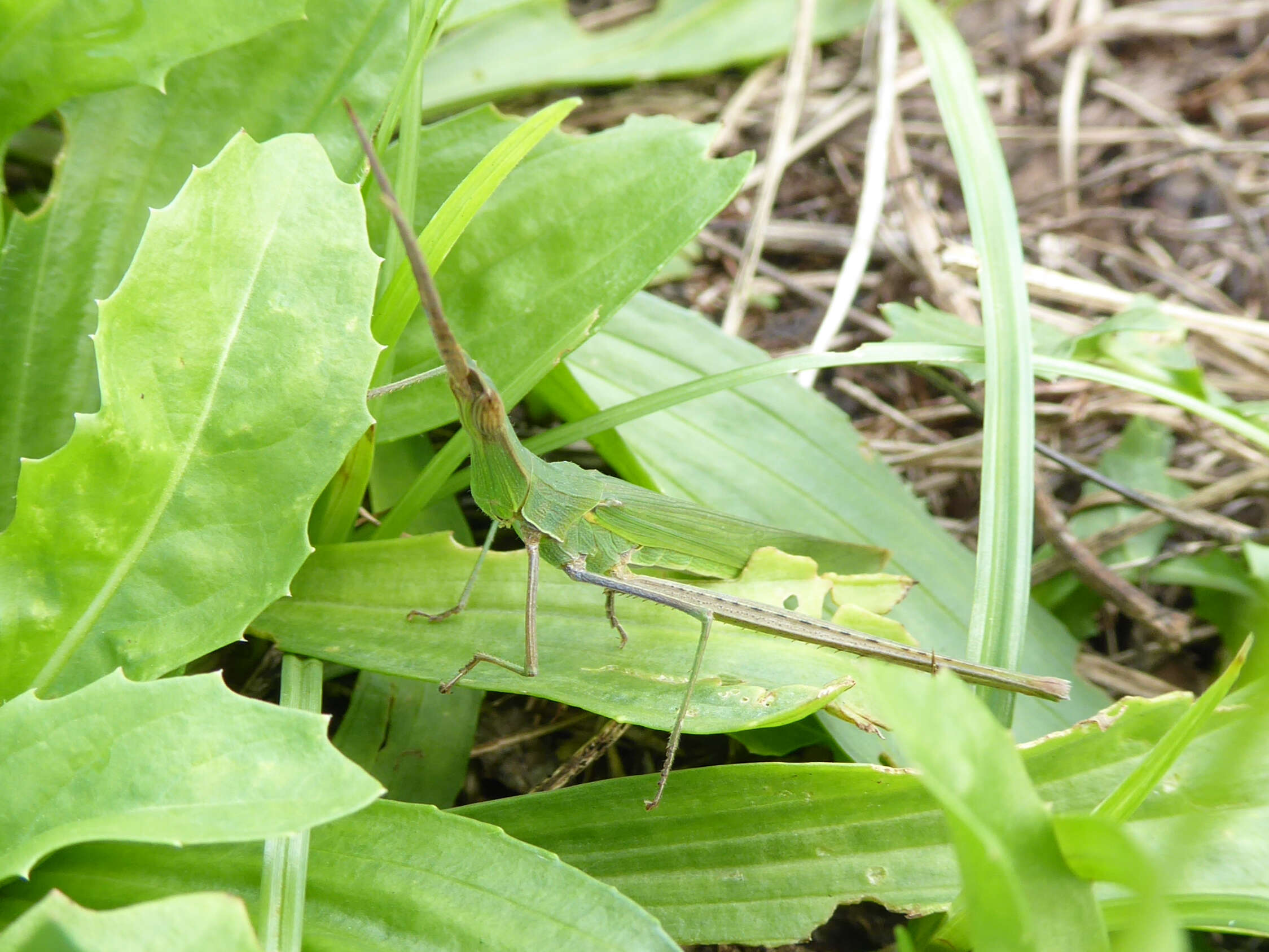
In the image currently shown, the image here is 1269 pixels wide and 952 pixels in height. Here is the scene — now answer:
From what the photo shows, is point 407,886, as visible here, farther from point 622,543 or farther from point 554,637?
point 622,543

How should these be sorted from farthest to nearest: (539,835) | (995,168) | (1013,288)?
(995,168) < (1013,288) < (539,835)

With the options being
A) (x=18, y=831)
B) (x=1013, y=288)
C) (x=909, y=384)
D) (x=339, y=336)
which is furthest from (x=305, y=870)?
(x=909, y=384)

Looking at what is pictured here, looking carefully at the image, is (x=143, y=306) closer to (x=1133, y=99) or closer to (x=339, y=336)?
(x=339, y=336)

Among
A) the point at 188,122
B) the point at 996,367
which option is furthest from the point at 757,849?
the point at 188,122

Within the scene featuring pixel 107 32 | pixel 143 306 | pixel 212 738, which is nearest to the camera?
pixel 212 738

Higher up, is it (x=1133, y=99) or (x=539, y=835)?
(x=1133, y=99)

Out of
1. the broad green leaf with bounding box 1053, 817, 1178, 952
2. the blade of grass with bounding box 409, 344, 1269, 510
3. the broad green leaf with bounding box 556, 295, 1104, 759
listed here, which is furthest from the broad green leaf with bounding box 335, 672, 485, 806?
the broad green leaf with bounding box 1053, 817, 1178, 952

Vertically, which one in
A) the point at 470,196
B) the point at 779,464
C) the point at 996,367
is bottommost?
the point at 779,464
